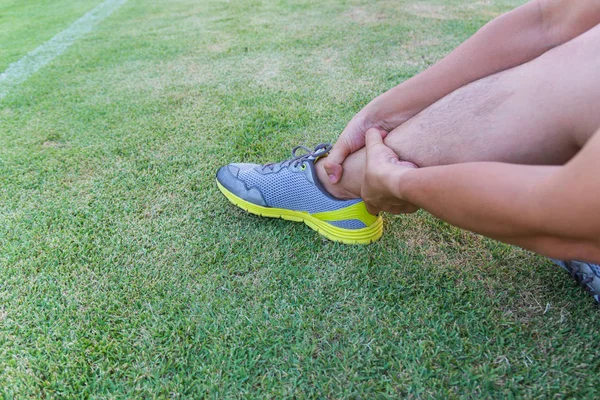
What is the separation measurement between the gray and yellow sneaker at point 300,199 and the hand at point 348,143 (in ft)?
0.27

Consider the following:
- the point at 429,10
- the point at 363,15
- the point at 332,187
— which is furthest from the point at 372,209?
the point at 429,10

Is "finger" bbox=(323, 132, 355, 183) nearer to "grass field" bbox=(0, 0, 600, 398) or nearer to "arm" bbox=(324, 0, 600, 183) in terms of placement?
"arm" bbox=(324, 0, 600, 183)

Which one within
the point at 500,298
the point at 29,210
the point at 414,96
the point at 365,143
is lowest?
the point at 500,298

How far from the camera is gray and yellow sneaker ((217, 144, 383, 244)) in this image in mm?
1126

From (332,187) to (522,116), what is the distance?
1.77 ft

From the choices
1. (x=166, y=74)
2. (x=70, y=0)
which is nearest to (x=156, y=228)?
(x=166, y=74)

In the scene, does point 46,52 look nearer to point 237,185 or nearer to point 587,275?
point 237,185

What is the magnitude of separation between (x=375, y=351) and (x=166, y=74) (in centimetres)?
221

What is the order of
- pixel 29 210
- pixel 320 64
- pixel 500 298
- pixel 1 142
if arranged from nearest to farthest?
pixel 500 298, pixel 29 210, pixel 1 142, pixel 320 64

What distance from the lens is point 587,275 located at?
0.91 m

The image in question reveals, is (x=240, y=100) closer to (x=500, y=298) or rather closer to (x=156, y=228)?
(x=156, y=228)

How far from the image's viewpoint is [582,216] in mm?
540

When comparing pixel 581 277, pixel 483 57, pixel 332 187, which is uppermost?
pixel 483 57

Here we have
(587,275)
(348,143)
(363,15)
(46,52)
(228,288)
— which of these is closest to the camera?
(587,275)
